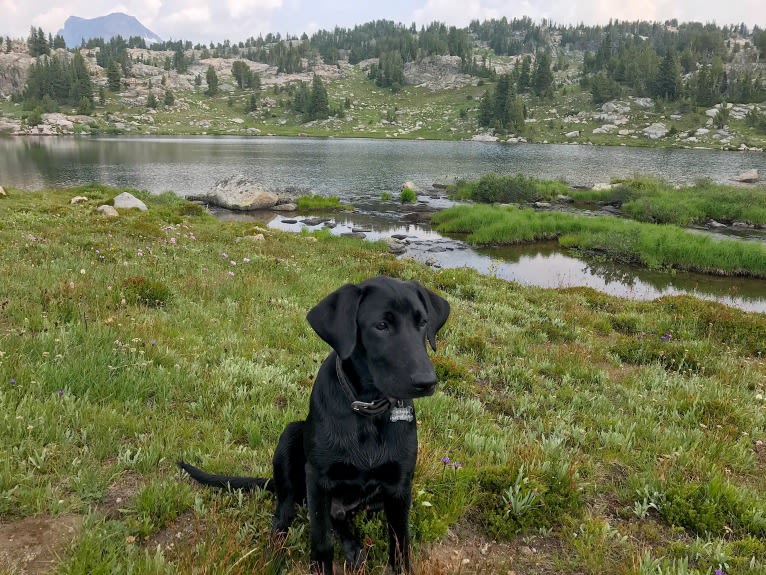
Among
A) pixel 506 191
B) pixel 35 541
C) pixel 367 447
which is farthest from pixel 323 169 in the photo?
pixel 367 447

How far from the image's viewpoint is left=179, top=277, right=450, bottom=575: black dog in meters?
3.31

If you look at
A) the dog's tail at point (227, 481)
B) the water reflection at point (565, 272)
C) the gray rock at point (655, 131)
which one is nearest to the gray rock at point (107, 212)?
the water reflection at point (565, 272)

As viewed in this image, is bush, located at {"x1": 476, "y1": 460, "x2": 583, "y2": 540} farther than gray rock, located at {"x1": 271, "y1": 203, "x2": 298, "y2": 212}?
No

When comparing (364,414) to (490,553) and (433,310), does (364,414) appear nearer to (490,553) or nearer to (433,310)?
(433,310)

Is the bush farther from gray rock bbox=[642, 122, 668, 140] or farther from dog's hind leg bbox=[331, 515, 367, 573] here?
gray rock bbox=[642, 122, 668, 140]

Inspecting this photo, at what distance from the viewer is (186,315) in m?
9.22

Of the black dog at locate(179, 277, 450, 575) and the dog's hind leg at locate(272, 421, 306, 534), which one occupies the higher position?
the black dog at locate(179, 277, 450, 575)

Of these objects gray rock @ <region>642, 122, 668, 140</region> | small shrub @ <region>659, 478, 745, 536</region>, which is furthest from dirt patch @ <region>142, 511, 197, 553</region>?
gray rock @ <region>642, 122, 668, 140</region>

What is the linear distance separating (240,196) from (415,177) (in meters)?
28.9

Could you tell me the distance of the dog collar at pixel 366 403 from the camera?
3.33 meters

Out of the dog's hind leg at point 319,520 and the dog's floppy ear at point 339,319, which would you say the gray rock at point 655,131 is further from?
the dog's hind leg at point 319,520

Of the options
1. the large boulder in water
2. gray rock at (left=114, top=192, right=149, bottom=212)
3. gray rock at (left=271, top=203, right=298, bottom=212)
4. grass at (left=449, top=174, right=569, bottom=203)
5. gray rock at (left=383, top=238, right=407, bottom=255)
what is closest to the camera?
gray rock at (left=383, top=238, right=407, bottom=255)

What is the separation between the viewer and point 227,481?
4.29 metres

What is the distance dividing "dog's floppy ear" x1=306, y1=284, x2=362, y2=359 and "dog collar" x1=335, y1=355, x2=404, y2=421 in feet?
0.81
